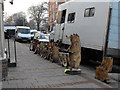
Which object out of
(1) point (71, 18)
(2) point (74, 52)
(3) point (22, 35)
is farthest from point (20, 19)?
(2) point (74, 52)

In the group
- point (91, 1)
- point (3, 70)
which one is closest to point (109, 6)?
point (91, 1)

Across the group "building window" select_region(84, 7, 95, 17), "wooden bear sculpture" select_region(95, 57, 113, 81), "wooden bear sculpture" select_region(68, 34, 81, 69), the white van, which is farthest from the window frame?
the white van

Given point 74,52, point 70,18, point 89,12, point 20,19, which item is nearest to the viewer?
point 74,52

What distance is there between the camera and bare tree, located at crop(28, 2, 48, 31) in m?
95.2

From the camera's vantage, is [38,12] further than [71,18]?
Yes

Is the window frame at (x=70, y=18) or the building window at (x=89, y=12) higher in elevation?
the building window at (x=89, y=12)

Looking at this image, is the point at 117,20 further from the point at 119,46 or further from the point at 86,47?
the point at 86,47

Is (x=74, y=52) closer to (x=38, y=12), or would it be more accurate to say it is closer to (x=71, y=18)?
(x=71, y=18)

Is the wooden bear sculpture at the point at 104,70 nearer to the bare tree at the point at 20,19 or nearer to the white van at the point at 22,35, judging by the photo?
the white van at the point at 22,35

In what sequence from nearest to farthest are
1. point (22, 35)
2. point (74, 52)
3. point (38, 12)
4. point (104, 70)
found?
1. point (104, 70)
2. point (74, 52)
3. point (22, 35)
4. point (38, 12)

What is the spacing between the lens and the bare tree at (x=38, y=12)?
313 ft

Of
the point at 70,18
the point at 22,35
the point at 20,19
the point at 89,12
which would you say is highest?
the point at 89,12

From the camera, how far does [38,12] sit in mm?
94938

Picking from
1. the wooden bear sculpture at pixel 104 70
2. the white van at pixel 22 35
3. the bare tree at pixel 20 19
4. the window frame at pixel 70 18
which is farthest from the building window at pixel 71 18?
the bare tree at pixel 20 19
